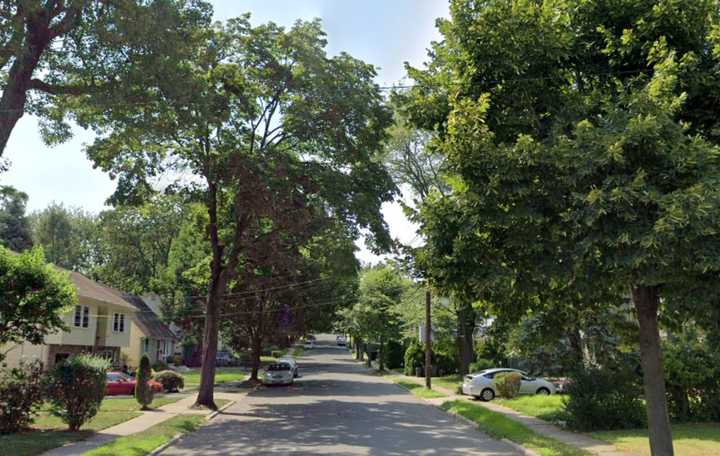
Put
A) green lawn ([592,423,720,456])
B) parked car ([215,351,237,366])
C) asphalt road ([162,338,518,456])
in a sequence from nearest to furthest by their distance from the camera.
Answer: green lawn ([592,423,720,456])
asphalt road ([162,338,518,456])
parked car ([215,351,237,366])

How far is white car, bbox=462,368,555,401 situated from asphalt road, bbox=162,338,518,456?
2312mm

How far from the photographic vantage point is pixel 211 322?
25062mm

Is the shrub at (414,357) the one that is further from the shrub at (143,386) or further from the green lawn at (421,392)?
the shrub at (143,386)

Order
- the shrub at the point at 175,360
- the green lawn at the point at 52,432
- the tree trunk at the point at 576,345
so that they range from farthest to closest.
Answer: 1. the shrub at the point at 175,360
2. the tree trunk at the point at 576,345
3. the green lawn at the point at 52,432

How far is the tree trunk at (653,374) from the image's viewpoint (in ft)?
30.9

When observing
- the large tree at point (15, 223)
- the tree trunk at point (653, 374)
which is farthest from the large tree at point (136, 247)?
the tree trunk at point (653, 374)

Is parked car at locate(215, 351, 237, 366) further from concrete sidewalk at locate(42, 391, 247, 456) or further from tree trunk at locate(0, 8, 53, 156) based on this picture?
tree trunk at locate(0, 8, 53, 156)

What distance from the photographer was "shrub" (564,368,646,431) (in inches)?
650

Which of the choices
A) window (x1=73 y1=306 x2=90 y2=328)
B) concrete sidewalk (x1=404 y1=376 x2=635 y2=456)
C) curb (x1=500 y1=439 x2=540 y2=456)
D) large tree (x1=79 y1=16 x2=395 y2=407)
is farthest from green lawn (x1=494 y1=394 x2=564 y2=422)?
window (x1=73 y1=306 x2=90 y2=328)

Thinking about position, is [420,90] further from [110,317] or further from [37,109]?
[110,317]

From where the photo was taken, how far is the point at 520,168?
8.15m

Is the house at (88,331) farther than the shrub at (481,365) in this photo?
No

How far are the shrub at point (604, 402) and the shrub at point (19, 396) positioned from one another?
13.8 metres

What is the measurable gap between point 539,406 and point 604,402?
6219mm
